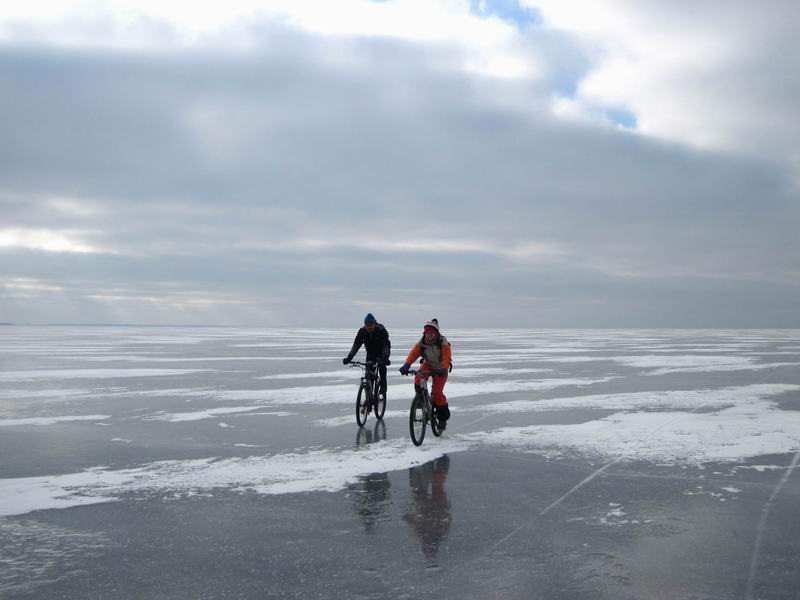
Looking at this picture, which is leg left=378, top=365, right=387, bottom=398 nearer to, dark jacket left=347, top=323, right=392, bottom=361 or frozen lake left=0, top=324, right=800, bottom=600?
dark jacket left=347, top=323, right=392, bottom=361

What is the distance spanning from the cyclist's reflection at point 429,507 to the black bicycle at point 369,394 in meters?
→ 3.29

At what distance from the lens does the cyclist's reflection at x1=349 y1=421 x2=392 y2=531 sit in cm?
682

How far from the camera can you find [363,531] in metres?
6.37

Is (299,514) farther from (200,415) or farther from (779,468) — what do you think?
(200,415)

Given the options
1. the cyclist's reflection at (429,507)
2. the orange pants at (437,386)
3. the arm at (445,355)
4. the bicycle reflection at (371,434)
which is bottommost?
the cyclist's reflection at (429,507)

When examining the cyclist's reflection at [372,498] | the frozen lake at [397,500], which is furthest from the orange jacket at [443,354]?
the cyclist's reflection at [372,498]

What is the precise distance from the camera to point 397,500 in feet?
24.7

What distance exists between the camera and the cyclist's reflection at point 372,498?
682cm

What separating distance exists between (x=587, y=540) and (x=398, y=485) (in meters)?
2.70

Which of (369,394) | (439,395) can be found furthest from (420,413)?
(369,394)

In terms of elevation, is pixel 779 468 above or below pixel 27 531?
below

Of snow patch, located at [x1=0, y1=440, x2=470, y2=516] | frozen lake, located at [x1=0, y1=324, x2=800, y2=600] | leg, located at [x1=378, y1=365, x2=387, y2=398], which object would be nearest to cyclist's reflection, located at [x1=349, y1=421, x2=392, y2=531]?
frozen lake, located at [x1=0, y1=324, x2=800, y2=600]

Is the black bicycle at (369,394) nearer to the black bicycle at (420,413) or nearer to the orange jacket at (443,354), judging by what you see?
the orange jacket at (443,354)

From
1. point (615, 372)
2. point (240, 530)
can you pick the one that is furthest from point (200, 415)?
point (615, 372)
